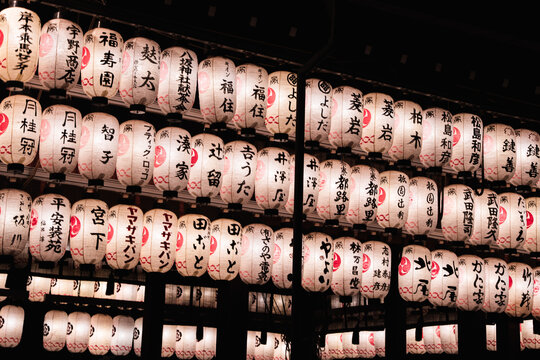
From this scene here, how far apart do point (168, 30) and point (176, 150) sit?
1.49 metres

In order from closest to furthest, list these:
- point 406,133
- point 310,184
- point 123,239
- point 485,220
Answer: point 123,239 < point 310,184 < point 406,133 < point 485,220

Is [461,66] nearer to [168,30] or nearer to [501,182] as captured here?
[501,182]

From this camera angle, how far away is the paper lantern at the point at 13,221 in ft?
22.1

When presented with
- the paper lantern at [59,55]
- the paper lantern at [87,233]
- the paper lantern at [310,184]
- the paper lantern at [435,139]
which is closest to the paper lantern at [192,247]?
the paper lantern at [87,233]

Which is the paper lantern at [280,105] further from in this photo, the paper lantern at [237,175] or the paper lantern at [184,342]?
the paper lantern at [184,342]

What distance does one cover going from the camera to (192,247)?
7656 mm

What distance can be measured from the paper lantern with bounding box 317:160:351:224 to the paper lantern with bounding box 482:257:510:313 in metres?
2.51

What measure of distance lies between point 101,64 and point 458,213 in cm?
485

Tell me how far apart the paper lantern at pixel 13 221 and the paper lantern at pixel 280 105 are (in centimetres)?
296

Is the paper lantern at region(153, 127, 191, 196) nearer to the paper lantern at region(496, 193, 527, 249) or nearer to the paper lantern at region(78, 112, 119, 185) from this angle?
the paper lantern at region(78, 112, 119, 185)

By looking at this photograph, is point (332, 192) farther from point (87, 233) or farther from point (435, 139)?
point (87, 233)

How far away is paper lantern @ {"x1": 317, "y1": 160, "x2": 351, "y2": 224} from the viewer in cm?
791

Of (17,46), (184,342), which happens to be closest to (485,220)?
(17,46)

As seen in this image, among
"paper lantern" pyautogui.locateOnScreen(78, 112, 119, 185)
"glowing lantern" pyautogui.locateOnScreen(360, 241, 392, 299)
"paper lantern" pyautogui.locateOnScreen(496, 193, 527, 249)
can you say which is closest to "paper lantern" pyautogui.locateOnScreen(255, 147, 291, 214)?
"glowing lantern" pyautogui.locateOnScreen(360, 241, 392, 299)
